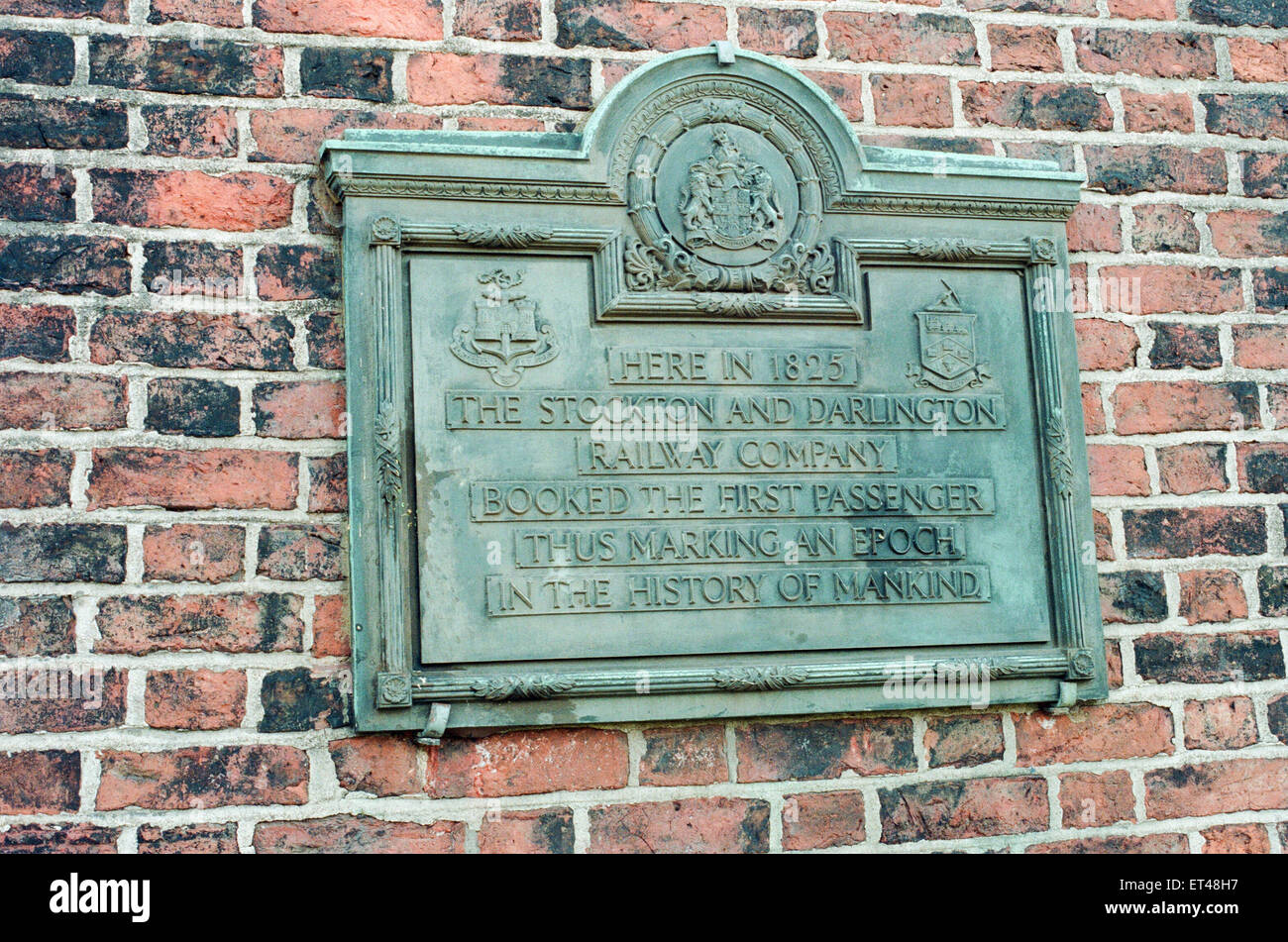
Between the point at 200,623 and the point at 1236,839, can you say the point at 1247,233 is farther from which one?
the point at 200,623

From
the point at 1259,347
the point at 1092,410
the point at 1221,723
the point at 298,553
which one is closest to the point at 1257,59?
the point at 1259,347

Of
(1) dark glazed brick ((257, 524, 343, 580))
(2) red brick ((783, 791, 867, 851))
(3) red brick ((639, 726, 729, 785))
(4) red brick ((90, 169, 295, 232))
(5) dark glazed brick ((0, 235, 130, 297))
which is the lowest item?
(2) red brick ((783, 791, 867, 851))

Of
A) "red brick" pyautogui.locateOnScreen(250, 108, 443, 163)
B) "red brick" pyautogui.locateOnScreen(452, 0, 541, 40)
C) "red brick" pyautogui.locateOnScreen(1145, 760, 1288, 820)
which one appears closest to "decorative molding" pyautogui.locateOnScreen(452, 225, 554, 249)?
"red brick" pyautogui.locateOnScreen(250, 108, 443, 163)

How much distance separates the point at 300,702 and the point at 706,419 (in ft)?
2.88

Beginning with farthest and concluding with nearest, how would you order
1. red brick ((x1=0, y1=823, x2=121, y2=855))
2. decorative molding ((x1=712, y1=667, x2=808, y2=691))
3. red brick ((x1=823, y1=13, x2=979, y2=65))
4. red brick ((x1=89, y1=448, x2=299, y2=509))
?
1. red brick ((x1=823, y1=13, x2=979, y2=65))
2. decorative molding ((x1=712, y1=667, x2=808, y2=691))
3. red brick ((x1=89, y1=448, x2=299, y2=509))
4. red brick ((x1=0, y1=823, x2=121, y2=855))

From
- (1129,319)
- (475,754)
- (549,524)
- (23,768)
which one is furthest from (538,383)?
(1129,319)

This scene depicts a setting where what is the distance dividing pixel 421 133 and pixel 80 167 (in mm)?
594

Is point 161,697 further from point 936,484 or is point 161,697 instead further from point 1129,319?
point 1129,319

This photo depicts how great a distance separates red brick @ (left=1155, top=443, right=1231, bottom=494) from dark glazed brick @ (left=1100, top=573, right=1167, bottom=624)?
7.5 inches

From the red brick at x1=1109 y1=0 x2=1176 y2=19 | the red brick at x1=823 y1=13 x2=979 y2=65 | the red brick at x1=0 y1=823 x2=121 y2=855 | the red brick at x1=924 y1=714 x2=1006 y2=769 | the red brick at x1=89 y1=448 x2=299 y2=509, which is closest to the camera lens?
the red brick at x1=0 y1=823 x2=121 y2=855

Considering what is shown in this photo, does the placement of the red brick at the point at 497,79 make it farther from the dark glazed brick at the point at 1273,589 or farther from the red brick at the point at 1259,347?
the dark glazed brick at the point at 1273,589

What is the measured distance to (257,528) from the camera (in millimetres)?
2244

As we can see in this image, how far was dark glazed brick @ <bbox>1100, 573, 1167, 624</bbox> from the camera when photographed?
255 cm

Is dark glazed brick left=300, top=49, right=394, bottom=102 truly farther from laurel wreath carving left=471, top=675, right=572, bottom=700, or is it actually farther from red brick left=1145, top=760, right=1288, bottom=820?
red brick left=1145, top=760, right=1288, bottom=820
